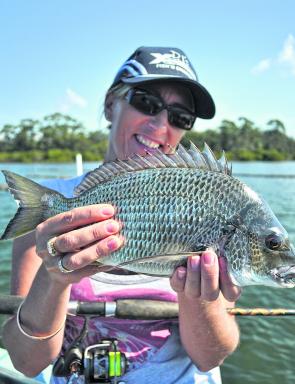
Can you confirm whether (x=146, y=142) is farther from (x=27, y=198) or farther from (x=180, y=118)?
(x=27, y=198)

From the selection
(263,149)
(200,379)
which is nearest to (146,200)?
(200,379)

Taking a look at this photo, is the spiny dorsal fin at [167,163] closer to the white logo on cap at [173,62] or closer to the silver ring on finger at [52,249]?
the silver ring on finger at [52,249]

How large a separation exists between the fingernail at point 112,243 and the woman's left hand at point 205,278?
300 millimetres

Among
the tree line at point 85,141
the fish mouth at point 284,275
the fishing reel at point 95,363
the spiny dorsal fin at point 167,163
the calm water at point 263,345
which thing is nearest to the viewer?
the fish mouth at point 284,275

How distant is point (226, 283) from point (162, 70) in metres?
1.51

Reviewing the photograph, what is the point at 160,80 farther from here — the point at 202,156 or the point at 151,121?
the point at 202,156

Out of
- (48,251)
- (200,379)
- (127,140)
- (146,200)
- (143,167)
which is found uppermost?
(127,140)

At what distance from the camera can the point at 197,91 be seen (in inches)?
108

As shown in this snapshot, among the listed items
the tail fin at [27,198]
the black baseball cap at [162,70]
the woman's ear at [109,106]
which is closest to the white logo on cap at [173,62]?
the black baseball cap at [162,70]

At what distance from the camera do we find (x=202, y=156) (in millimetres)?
1908

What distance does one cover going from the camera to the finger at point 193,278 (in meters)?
1.70

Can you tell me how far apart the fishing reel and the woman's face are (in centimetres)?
121

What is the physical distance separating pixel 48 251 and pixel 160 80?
54.4 inches

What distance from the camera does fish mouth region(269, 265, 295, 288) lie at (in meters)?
1.65
